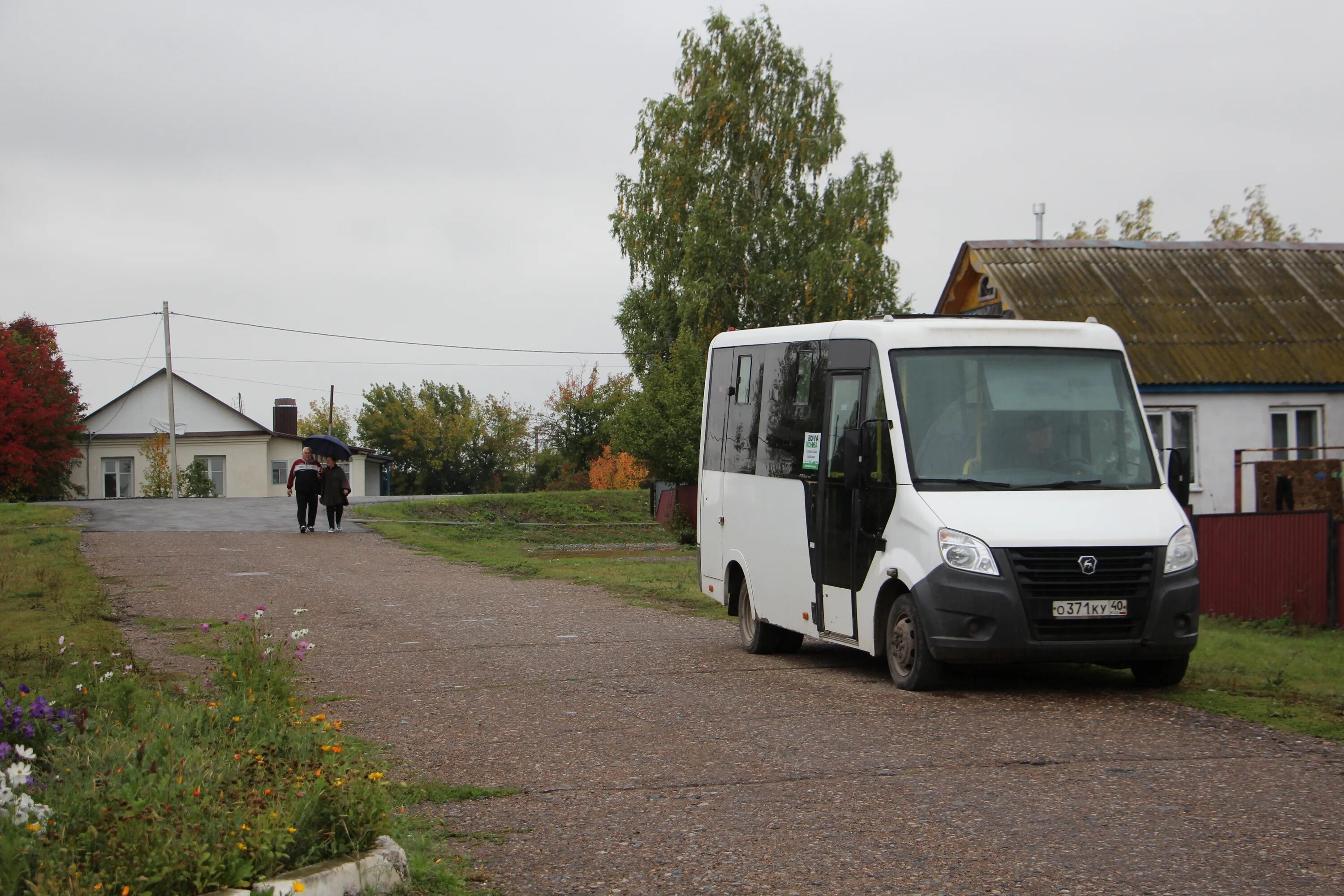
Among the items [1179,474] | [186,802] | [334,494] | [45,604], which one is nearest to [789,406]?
[1179,474]

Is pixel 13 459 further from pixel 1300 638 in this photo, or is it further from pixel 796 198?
pixel 1300 638

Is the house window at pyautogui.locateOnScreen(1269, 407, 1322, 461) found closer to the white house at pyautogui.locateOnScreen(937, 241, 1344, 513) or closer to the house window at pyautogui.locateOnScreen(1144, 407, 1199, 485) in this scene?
the white house at pyautogui.locateOnScreen(937, 241, 1344, 513)

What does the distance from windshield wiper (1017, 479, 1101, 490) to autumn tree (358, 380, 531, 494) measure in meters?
92.4

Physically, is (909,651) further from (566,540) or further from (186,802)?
(566,540)

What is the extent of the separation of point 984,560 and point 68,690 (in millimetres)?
5526

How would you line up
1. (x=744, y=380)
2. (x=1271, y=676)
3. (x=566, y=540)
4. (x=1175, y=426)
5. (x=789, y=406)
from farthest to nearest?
(x=566, y=540) < (x=1175, y=426) < (x=744, y=380) < (x=789, y=406) < (x=1271, y=676)

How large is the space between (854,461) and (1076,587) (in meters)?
1.79

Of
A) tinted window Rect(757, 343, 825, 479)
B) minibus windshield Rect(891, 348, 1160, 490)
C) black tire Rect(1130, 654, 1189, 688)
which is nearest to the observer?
black tire Rect(1130, 654, 1189, 688)

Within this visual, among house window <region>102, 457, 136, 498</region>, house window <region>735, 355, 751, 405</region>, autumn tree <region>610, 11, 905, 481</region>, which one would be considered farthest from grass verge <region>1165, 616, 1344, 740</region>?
house window <region>102, 457, 136, 498</region>

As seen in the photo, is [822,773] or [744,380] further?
[744,380]

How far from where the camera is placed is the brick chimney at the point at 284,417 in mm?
86375

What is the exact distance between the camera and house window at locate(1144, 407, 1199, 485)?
84.1 feet

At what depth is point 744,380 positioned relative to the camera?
43.3 feet

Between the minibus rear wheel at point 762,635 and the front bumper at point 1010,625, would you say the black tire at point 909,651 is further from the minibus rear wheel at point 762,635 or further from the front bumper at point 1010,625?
the minibus rear wheel at point 762,635
